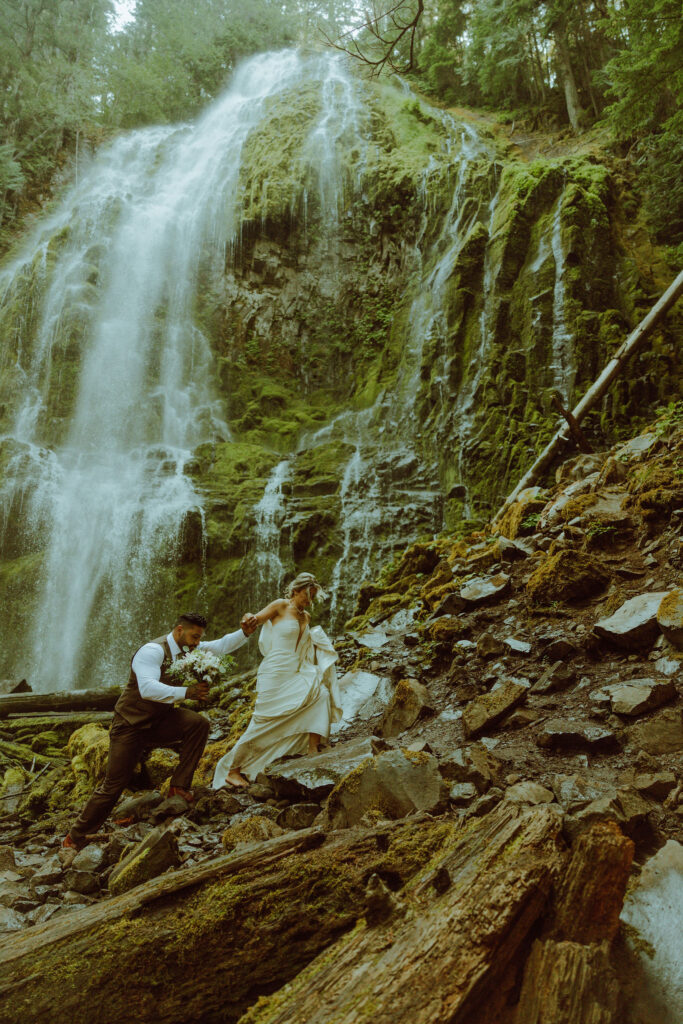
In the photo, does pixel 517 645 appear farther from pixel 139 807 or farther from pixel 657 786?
pixel 139 807

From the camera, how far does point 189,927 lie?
6.30 ft

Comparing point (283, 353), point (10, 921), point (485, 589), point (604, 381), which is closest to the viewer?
point (10, 921)

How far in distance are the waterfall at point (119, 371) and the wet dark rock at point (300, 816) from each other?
1012 centimetres

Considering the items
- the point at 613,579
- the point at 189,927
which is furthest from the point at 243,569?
the point at 189,927

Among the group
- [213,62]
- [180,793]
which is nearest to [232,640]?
[180,793]

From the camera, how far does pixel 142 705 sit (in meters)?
4.34

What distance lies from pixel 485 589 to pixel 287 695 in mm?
2479

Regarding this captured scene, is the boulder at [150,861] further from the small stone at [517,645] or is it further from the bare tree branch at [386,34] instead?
the bare tree branch at [386,34]

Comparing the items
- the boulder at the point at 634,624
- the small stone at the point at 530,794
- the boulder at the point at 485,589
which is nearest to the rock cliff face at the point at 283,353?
the boulder at the point at 485,589

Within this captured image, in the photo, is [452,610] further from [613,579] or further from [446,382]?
[446,382]

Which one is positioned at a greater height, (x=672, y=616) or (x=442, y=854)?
(x=672, y=616)

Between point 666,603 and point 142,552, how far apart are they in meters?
12.7

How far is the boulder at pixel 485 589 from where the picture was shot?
596 cm

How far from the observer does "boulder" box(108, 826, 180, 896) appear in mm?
2691
